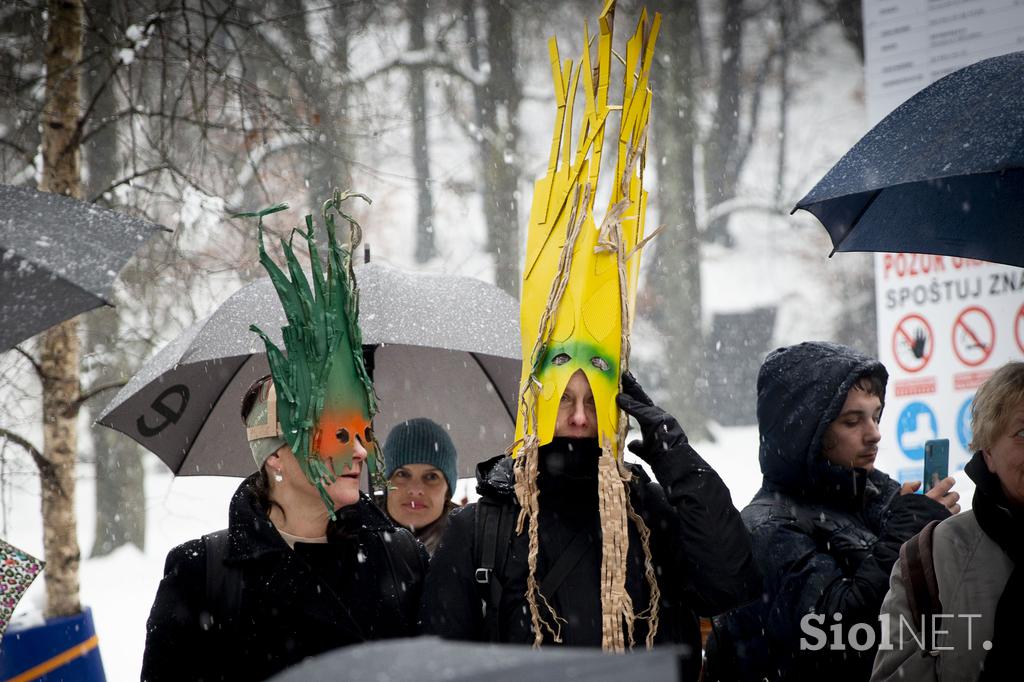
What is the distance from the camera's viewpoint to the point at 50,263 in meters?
3.10

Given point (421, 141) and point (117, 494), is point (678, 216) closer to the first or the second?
point (421, 141)

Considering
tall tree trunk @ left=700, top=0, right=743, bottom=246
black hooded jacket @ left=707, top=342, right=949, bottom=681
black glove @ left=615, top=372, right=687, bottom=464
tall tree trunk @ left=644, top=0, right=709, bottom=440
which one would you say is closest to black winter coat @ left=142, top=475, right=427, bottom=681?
black glove @ left=615, top=372, right=687, bottom=464

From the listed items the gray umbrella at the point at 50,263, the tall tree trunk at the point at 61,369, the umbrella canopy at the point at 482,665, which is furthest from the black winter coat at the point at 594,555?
the tall tree trunk at the point at 61,369

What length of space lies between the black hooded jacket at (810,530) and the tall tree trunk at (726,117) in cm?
1199

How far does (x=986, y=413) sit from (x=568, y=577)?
3.88ft

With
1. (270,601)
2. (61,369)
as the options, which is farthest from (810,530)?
(61,369)

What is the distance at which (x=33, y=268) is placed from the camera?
10.1 feet

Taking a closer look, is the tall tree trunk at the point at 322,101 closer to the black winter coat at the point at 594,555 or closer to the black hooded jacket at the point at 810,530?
the black hooded jacket at the point at 810,530

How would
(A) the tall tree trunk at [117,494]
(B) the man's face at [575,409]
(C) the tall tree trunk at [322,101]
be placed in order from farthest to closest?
1. (A) the tall tree trunk at [117,494]
2. (C) the tall tree trunk at [322,101]
3. (B) the man's face at [575,409]

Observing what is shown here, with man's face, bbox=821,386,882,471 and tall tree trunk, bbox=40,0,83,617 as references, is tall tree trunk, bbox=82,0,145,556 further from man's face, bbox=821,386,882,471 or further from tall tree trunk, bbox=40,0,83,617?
man's face, bbox=821,386,882,471

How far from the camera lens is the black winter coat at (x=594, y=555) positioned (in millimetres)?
2693

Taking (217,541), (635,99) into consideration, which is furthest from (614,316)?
(217,541)

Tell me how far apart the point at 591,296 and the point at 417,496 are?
2101 mm

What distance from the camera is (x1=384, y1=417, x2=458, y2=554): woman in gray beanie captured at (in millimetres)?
4762
